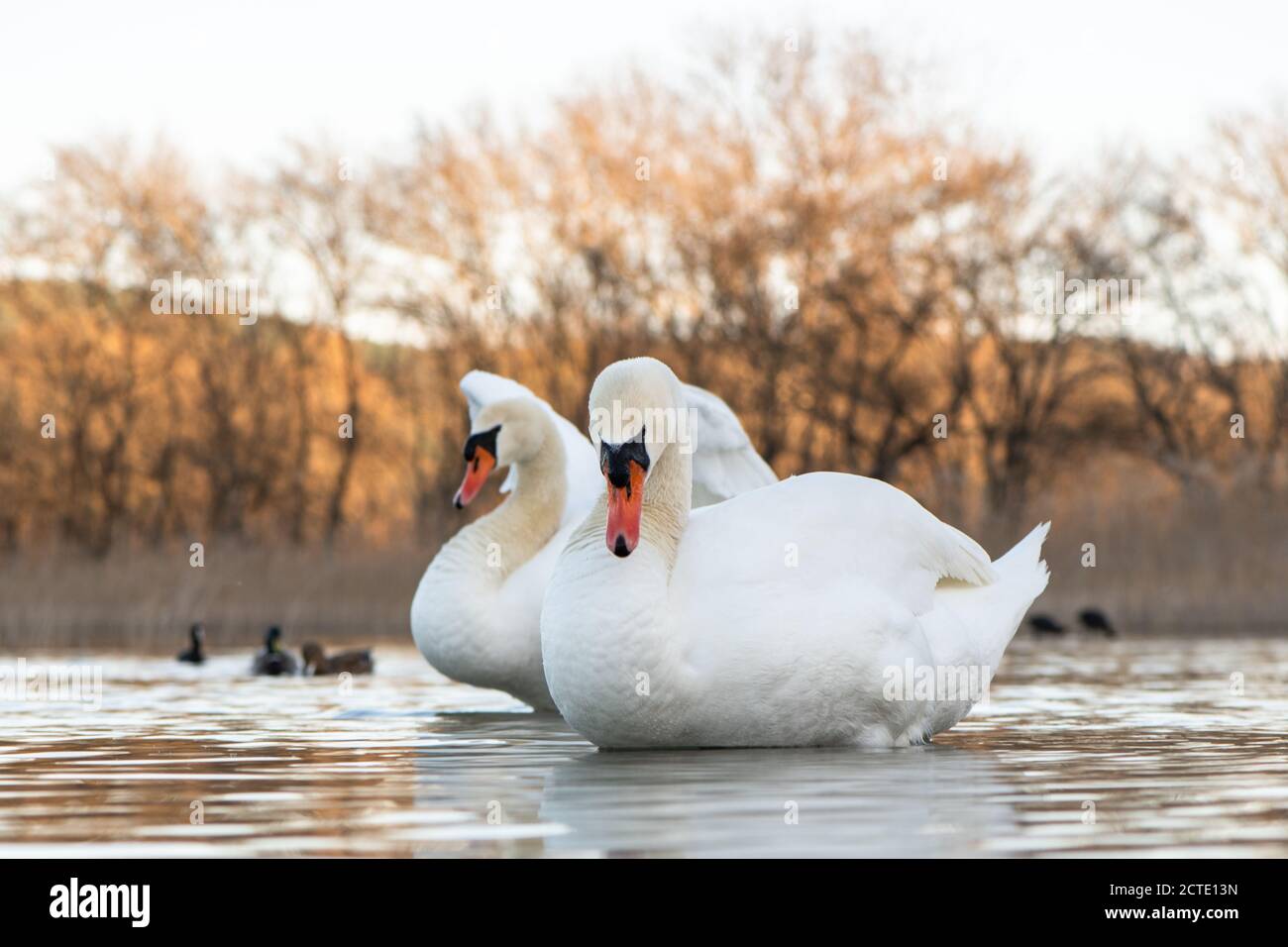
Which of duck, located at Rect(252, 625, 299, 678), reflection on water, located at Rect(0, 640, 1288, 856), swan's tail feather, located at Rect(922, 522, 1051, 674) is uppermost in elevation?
swan's tail feather, located at Rect(922, 522, 1051, 674)

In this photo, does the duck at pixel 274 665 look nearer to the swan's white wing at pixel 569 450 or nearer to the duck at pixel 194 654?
the duck at pixel 194 654

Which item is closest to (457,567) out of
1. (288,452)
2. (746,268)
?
(746,268)

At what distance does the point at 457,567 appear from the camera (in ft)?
32.0

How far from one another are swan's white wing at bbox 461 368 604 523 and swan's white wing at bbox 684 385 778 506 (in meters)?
0.76

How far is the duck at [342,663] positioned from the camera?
42.8ft

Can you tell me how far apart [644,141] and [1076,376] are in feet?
27.4

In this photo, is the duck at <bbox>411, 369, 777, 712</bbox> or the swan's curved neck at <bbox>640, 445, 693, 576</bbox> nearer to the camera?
the swan's curved neck at <bbox>640, 445, 693, 576</bbox>

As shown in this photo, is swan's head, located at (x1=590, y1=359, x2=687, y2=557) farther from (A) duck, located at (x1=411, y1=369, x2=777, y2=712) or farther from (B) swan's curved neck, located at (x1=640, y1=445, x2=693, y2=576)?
(A) duck, located at (x1=411, y1=369, x2=777, y2=712)

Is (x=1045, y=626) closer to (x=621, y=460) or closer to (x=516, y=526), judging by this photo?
(x=516, y=526)

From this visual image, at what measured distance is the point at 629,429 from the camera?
725 cm

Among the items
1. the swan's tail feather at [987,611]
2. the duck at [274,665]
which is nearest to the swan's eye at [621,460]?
the swan's tail feather at [987,611]

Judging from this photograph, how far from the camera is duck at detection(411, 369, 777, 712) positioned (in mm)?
9484

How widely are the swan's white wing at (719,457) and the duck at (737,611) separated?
6.37 feet

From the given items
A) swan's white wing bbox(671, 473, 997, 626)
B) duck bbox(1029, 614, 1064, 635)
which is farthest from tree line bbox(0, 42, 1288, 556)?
swan's white wing bbox(671, 473, 997, 626)
